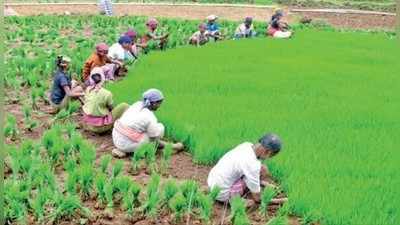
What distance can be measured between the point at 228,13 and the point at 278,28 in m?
8.27

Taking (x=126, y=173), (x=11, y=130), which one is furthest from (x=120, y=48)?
(x=126, y=173)

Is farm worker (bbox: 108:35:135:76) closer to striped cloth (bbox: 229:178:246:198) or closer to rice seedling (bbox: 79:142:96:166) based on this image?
rice seedling (bbox: 79:142:96:166)

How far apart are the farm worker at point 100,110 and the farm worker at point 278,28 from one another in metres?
8.71

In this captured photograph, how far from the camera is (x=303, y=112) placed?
Result: 714 cm

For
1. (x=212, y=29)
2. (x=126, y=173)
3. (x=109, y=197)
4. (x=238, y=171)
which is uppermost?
(x=238, y=171)

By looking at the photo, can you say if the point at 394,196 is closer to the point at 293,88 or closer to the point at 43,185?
the point at 43,185

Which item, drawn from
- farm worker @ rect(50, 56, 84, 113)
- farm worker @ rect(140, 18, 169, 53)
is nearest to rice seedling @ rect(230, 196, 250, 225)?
farm worker @ rect(50, 56, 84, 113)

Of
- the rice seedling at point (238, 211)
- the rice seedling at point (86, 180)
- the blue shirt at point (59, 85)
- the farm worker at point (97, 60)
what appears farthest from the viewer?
the farm worker at point (97, 60)

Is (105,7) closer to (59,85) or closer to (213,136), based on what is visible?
(59,85)

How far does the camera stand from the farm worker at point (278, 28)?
14635 millimetres

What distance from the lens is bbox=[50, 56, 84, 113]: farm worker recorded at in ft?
23.8

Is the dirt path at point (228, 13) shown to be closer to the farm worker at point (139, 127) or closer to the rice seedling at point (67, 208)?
the farm worker at point (139, 127)

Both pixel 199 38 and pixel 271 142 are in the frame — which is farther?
pixel 199 38

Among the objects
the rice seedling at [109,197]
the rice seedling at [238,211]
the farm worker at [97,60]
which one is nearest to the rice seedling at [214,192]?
the rice seedling at [238,211]
